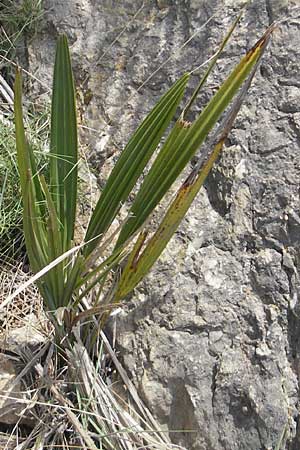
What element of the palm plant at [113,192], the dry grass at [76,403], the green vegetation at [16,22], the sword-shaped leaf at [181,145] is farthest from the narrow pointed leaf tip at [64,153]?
the green vegetation at [16,22]

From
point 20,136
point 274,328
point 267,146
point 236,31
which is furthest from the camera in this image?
point 236,31

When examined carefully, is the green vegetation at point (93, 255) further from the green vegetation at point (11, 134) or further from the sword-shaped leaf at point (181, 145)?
the green vegetation at point (11, 134)

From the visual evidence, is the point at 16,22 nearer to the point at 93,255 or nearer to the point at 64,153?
the point at 64,153

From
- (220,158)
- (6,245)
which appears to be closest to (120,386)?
(6,245)

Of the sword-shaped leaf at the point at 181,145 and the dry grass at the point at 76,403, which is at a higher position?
the sword-shaped leaf at the point at 181,145

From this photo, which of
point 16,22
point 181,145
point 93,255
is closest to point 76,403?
point 93,255

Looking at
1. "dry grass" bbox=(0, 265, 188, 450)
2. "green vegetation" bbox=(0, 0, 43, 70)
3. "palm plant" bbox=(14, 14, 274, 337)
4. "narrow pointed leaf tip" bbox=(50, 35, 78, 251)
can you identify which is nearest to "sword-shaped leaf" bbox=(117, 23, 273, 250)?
"palm plant" bbox=(14, 14, 274, 337)

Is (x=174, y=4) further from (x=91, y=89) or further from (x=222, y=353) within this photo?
(x=222, y=353)
